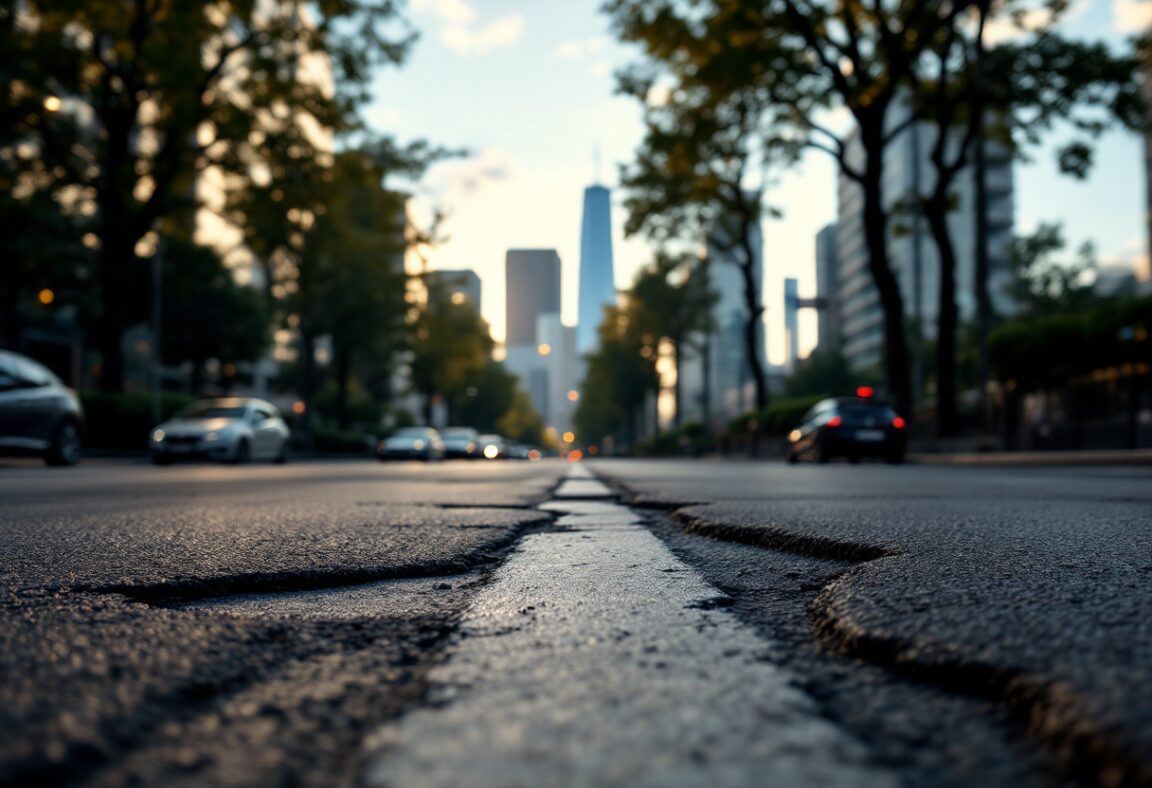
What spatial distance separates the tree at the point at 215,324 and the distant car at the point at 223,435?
23.4m

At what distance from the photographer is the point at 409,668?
1.20 m

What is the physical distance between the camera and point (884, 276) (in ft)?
62.5

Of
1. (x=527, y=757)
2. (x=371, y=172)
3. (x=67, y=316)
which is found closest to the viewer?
(x=527, y=757)

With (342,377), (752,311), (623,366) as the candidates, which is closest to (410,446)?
(752,311)

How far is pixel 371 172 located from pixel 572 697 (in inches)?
863

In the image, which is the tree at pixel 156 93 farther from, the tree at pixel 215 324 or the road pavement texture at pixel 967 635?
the tree at pixel 215 324

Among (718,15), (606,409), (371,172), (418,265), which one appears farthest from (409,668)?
(606,409)

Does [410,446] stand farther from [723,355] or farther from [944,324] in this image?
[723,355]

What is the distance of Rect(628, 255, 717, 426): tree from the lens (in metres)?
53.9

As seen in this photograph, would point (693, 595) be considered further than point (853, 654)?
Yes

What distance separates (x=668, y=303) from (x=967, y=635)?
53393 millimetres

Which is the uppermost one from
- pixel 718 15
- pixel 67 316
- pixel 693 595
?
pixel 718 15

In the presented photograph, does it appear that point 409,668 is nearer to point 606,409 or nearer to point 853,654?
point 853,654

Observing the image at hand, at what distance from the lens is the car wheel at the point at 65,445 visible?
42.8ft
